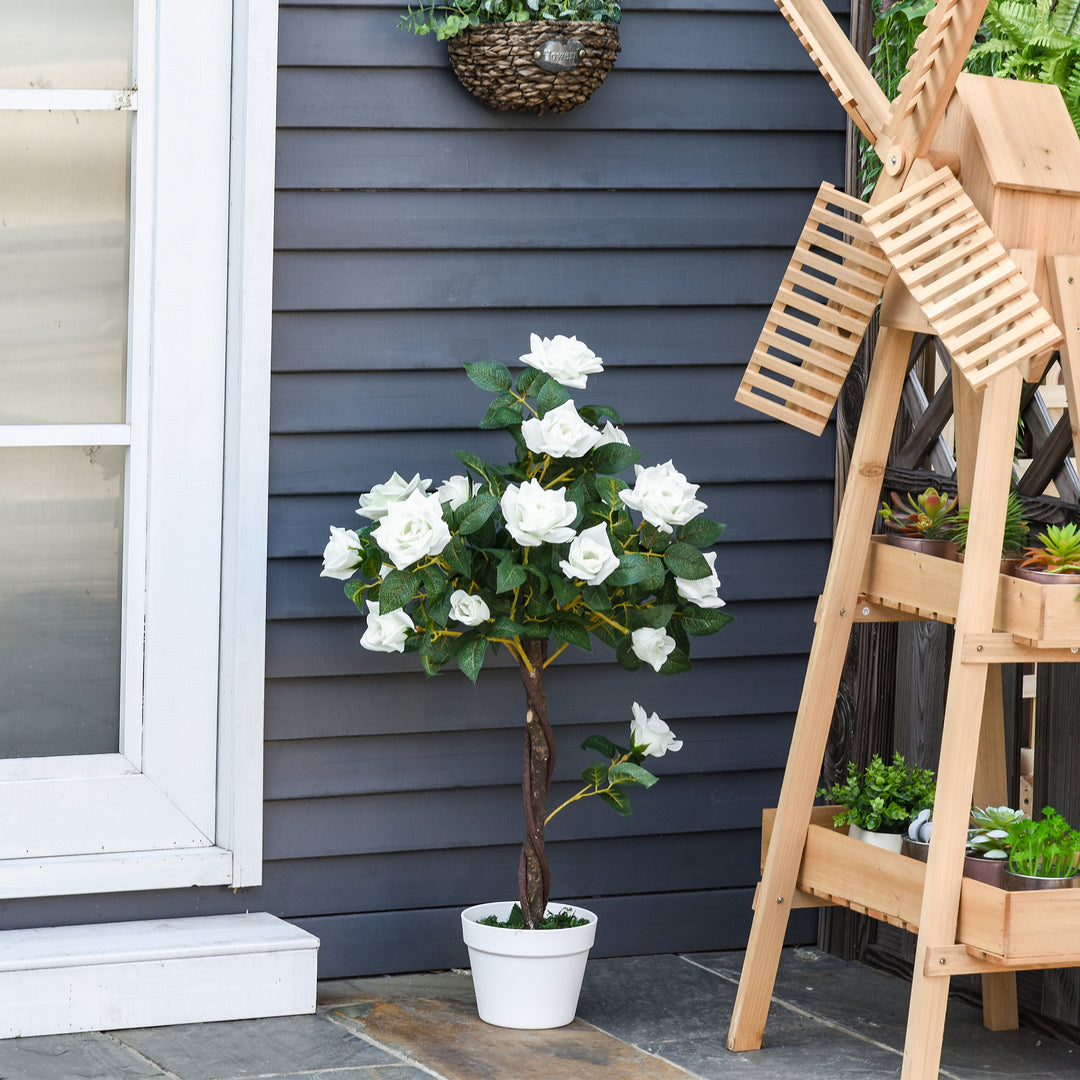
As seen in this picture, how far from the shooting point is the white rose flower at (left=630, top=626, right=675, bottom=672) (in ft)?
8.93

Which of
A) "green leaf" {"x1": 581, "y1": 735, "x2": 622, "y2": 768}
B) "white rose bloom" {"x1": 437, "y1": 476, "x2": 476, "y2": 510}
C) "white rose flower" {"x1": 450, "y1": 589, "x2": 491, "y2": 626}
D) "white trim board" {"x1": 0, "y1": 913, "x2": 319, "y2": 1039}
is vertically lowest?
"white trim board" {"x1": 0, "y1": 913, "x2": 319, "y2": 1039}

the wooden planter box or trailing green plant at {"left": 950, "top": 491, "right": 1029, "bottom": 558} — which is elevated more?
trailing green plant at {"left": 950, "top": 491, "right": 1029, "bottom": 558}

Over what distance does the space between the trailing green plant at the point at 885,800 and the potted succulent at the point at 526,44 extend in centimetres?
132

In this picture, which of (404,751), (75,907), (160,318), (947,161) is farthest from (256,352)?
(947,161)

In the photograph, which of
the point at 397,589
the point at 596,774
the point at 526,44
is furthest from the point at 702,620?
the point at 526,44

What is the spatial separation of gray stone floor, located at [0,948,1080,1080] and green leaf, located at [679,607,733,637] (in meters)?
0.70

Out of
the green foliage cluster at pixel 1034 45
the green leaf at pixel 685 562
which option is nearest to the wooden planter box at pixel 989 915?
the green leaf at pixel 685 562

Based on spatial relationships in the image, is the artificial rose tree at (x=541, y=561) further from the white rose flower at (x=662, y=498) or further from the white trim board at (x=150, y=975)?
the white trim board at (x=150, y=975)

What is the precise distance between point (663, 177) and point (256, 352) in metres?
0.87

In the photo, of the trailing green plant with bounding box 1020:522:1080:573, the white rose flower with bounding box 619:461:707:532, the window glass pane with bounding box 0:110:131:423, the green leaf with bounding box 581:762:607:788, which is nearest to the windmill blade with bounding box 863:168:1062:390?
the trailing green plant with bounding box 1020:522:1080:573

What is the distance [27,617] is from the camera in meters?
2.87

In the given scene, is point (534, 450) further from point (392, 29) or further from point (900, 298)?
point (392, 29)

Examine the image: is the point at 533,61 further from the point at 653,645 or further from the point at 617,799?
the point at 617,799

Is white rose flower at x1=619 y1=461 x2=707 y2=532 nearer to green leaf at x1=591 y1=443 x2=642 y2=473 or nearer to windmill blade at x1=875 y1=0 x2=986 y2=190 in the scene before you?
green leaf at x1=591 y1=443 x2=642 y2=473
